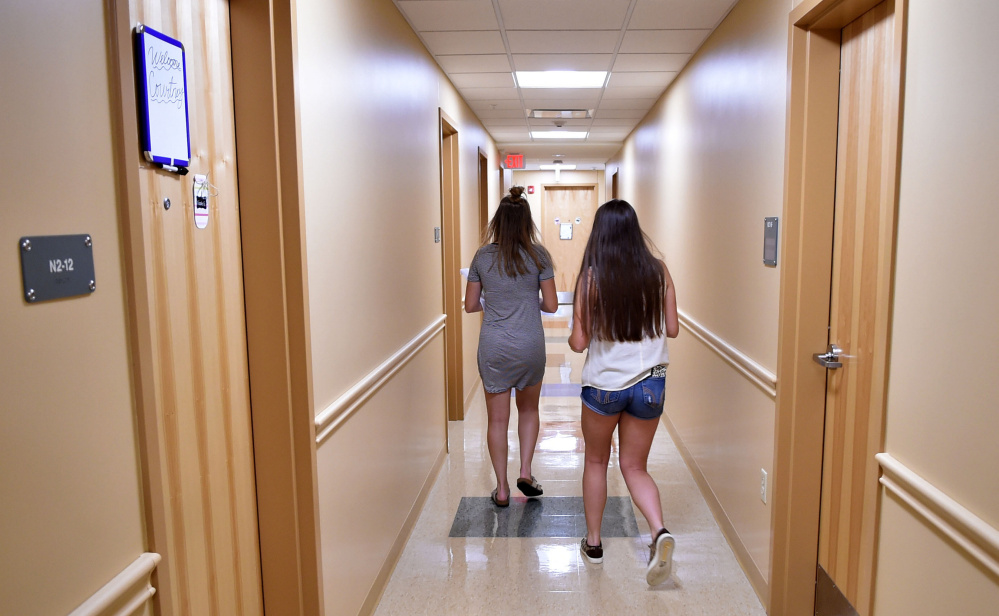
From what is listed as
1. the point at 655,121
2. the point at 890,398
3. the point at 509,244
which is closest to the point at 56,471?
the point at 890,398

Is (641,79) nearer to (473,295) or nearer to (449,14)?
(449,14)

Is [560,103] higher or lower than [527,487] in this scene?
higher

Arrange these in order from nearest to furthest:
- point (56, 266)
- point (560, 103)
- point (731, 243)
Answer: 1. point (56, 266)
2. point (731, 243)
3. point (560, 103)

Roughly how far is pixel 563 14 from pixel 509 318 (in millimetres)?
1580

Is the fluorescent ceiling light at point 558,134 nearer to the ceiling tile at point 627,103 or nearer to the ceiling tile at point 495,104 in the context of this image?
the ceiling tile at point 495,104

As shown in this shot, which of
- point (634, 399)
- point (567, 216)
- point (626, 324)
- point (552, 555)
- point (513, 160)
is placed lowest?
point (552, 555)

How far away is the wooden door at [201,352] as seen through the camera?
1453mm

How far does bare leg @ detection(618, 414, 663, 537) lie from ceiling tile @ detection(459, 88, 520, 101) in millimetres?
3322

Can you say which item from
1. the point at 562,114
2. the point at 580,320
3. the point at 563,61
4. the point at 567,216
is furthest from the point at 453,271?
the point at 567,216

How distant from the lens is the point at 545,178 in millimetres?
13047

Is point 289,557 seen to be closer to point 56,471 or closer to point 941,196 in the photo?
point 56,471

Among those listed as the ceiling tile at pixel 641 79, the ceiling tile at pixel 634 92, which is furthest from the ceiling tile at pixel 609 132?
the ceiling tile at pixel 641 79

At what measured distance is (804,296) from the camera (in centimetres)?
240

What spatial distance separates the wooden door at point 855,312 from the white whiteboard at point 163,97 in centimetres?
187
